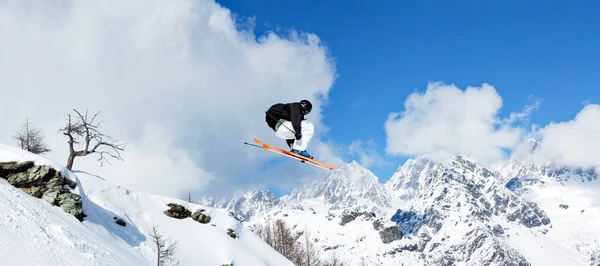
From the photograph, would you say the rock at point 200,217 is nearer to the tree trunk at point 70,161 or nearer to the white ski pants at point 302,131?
the tree trunk at point 70,161

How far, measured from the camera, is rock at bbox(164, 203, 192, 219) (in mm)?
39250

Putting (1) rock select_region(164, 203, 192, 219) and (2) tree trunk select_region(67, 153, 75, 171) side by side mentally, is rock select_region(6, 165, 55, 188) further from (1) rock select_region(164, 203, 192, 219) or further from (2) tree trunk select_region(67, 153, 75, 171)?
(1) rock select_region(164, 203, 192, 219)

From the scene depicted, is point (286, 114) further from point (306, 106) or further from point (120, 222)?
point (120, 222)


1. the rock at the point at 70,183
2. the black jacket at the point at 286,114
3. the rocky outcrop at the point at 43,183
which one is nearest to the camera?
the black jacket at the point at 286,114

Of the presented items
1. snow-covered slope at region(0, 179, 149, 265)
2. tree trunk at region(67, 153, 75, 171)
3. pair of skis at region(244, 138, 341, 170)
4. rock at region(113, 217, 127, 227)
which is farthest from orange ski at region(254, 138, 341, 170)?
tree trunk at region(67, 153, 75, 171)

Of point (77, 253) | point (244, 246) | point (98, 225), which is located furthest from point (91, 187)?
point (77, 253)

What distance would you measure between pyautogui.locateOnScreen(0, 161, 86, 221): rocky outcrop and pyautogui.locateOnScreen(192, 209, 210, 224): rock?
13.7 m

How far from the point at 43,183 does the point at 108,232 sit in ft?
16.0

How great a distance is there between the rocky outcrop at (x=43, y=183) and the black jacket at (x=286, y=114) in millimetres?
16689

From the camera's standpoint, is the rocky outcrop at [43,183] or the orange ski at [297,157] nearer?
the orange ski at [297,157]

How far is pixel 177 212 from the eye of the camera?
3966cm

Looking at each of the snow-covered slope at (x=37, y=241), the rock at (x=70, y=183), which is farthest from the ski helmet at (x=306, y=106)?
the rock at (x=70, y=183)

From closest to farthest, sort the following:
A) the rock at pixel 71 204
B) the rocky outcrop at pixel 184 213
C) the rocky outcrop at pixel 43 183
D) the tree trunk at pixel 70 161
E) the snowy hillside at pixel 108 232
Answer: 1. the snowy hillside at pixel 108 232
2. the rocky outcrop at pixel 43 183
3. the rock at pixel 71 204
4. the tree trunk at pixel 70 161
5. the rocky outcrop at pixel 184 213

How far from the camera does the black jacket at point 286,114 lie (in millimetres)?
15273
